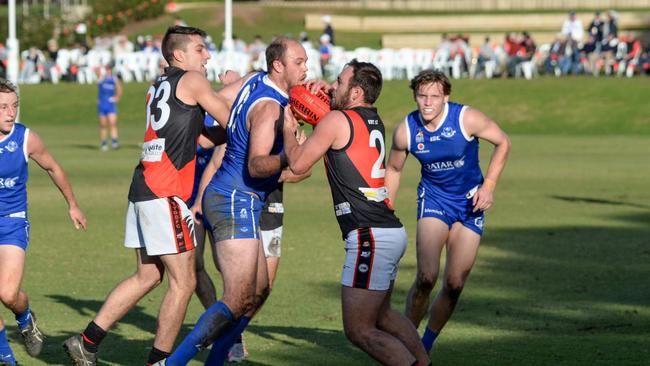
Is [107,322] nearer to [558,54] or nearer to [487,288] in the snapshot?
[487,288]

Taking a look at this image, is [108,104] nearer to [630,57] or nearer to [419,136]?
[630,57]

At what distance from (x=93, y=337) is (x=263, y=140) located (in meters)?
1.99

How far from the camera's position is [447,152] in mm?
10188

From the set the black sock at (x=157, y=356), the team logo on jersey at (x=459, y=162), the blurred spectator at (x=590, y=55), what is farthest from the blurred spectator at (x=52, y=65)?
the black sock at (x=157, y=356)

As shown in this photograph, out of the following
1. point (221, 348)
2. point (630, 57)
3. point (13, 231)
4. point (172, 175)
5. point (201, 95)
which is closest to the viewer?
point (221, 348)

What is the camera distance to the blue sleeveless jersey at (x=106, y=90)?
3275 cm

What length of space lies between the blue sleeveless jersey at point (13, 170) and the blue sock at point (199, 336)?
2140mm

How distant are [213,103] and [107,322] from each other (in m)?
1.78

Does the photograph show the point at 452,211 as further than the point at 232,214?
Yes

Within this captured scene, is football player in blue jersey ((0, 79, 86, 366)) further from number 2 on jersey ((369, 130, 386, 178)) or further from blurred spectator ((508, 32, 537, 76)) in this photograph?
blurred spectator ((508, 32, 537, 76))

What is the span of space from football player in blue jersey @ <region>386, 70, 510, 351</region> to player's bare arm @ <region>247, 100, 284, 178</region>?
5.46 ft

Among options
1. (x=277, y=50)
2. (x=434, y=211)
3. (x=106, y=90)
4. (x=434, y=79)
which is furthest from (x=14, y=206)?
(x=106, y=90)

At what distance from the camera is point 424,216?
1032cm

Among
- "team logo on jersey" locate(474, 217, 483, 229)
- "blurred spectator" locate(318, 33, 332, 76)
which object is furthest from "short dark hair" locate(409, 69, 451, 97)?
"blurred spectator" locate(318, 33, 332, 76)
